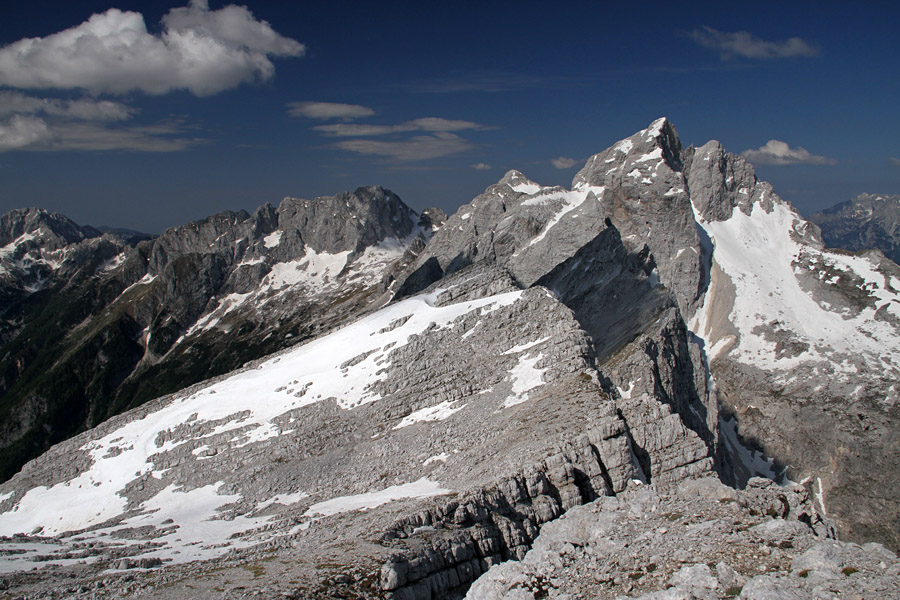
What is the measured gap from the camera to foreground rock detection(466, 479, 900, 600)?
58.0ft

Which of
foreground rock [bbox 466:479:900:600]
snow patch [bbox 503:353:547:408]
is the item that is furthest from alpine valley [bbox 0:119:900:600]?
snow patch [bbox 503:353:547:408]

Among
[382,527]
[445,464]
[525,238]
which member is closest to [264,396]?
[445,464]

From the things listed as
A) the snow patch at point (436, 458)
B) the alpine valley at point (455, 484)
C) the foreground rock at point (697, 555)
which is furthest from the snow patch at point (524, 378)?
the foreground rock at point (697, 555)

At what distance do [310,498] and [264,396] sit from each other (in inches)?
1015

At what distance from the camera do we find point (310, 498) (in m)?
55.1

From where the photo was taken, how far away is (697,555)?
20.6m

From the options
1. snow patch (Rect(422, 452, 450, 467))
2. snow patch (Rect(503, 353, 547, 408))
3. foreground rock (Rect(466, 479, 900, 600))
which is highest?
snow patch (Rect(503, 353, 547, 408))

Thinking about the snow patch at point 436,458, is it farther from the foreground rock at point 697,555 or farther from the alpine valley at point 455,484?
the foreground rock at point 697,555

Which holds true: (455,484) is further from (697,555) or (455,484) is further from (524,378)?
(697,555)

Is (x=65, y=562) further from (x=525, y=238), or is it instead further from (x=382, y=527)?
(x=525, y=238)

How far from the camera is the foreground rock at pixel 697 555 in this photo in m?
17.7

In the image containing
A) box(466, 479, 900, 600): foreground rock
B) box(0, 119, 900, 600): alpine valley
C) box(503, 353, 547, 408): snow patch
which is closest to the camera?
box(466, 479, 900, 600): foreground rock

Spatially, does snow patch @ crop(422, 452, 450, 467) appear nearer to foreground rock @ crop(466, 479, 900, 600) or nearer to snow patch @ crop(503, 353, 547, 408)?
snow patch @ crop(503, 353, 547, 408)

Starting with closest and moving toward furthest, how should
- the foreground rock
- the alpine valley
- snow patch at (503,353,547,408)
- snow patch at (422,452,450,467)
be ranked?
the foreground rock → the alpine valley → snow patch at (422,452,450,467) → snow patch at (503,353,547,408)
